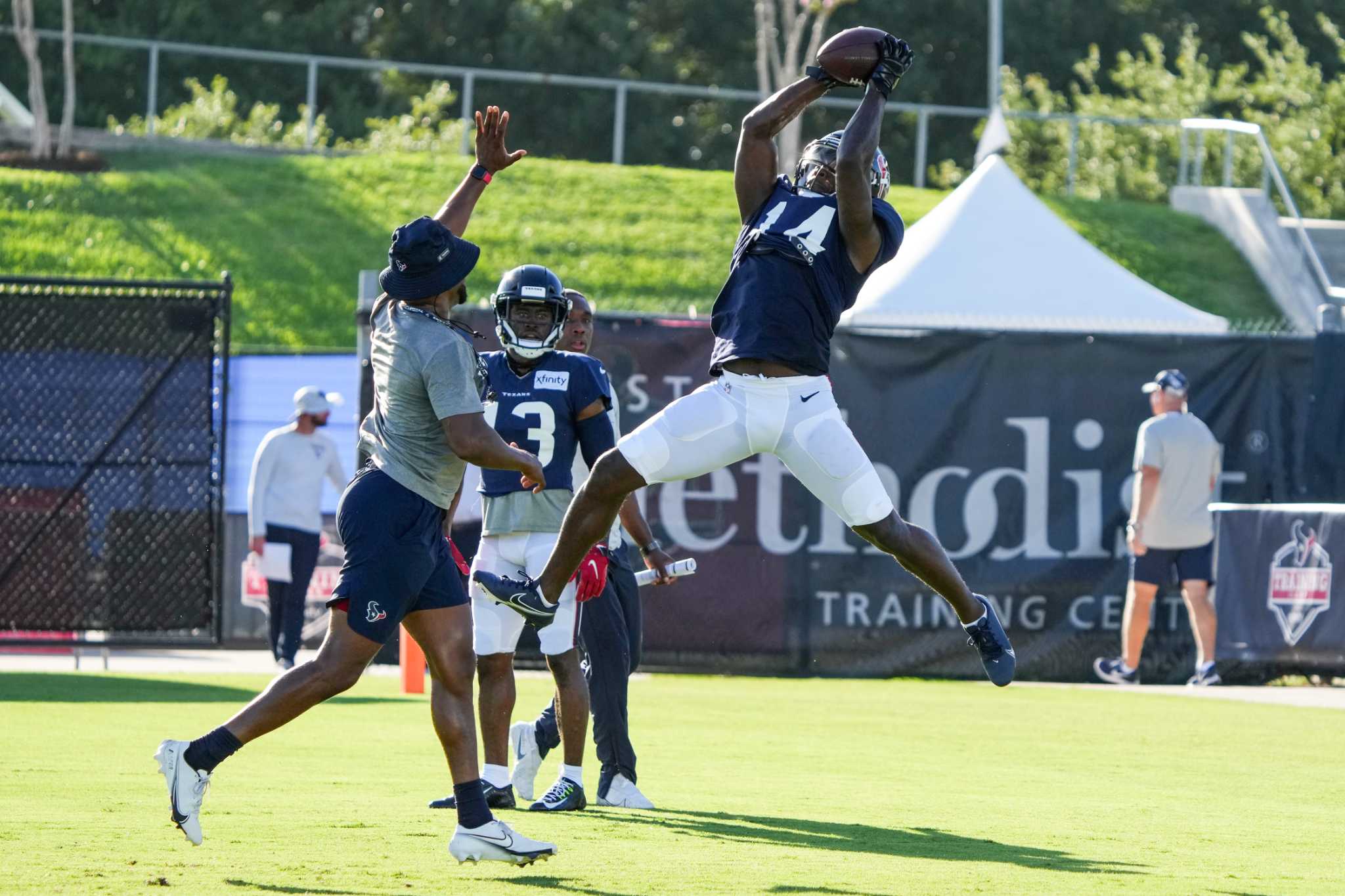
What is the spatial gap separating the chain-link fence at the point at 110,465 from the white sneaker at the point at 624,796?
7131 mm

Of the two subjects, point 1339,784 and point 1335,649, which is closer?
point 1339,784

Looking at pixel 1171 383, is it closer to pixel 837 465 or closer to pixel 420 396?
pixel 837 465

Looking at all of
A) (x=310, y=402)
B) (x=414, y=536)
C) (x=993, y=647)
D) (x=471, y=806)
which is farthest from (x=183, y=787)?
(x=310, y=402)

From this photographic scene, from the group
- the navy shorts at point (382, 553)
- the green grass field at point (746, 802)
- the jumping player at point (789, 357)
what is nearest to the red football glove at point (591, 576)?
the jumping player at point (789, 357)

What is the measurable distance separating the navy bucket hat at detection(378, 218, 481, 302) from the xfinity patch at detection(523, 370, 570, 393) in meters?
1.49

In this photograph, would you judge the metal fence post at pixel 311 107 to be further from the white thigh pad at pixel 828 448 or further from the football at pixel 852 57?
the white thigh pad at pixel 828 448

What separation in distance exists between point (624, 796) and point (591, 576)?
0.87 metres

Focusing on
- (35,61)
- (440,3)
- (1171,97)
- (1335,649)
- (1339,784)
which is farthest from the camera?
(440,3)

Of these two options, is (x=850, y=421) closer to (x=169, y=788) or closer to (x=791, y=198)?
(x=791, y=198)

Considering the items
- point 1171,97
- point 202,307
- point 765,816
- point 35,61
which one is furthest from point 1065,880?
point 1171,97

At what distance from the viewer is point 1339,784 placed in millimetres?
9086

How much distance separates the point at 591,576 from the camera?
25.3 ft

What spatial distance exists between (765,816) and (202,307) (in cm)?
827

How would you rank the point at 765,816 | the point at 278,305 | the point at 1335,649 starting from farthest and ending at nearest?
1. the point at 278,305
2. the point at 1335,649
3. the point at 765,816
